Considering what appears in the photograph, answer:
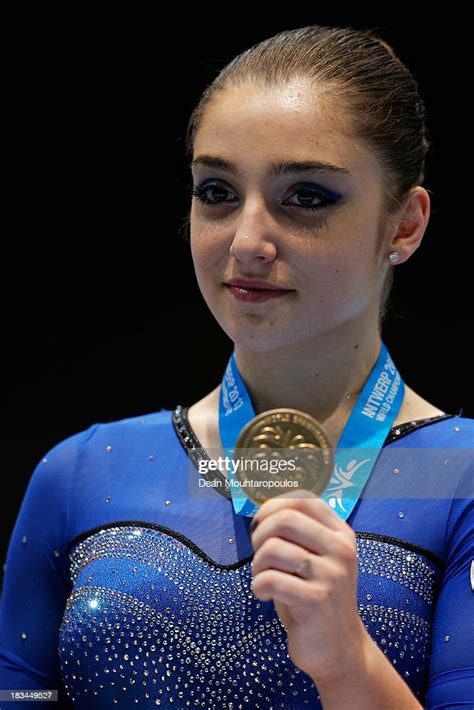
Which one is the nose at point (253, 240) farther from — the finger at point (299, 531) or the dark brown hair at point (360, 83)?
the finger at point (299, 531)

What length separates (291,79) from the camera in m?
1.44

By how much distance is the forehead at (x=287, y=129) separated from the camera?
1383 mm

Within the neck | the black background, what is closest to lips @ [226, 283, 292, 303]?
the neck

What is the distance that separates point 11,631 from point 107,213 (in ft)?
4.12

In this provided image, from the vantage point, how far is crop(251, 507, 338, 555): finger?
3.51ft

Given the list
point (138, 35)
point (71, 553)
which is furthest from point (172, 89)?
point (71, 553)

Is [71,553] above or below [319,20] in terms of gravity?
below

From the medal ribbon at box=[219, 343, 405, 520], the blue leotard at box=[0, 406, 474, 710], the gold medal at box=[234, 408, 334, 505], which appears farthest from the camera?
the medal ribbon at box=[219, 343, 405, 520]

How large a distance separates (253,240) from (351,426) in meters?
0.31

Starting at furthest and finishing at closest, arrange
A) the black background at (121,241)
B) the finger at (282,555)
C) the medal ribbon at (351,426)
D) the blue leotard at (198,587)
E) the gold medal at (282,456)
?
the black background at (121,241) < the medal ribbon at (351,426) < the blue leotard at (198,587) < the gold medal at (282,456) < the finger at (282,555)

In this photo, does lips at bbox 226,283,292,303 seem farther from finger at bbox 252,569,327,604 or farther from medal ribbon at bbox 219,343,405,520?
finger at bbox 252,569,327,604

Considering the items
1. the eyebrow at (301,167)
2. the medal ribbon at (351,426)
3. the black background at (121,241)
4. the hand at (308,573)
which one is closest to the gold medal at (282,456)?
the hand at (308,573)

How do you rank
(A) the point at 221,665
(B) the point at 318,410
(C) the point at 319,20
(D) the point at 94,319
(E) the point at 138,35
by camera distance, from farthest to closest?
(D) the point at 94,319 → (E) the point at 138,35 → (C) the point at 319,20 → (B) the point at 318,410 → (A) the point at 221,665

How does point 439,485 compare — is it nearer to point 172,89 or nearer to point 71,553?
point 71,553
